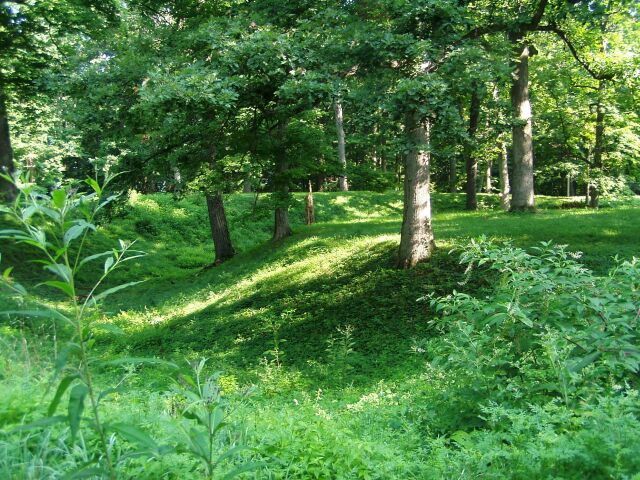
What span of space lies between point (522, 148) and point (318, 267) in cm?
779

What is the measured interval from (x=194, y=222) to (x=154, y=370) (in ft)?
60.9

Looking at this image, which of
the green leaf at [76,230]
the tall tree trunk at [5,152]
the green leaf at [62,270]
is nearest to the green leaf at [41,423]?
the green leaf at [62,270]

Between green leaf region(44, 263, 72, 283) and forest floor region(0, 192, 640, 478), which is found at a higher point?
green leaf region(44, 263, 72, 283)

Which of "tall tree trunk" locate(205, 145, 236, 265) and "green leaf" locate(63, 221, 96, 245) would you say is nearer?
"green leaf" locate(63, 221, 96, 245)

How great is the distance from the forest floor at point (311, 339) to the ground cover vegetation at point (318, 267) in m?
0.04

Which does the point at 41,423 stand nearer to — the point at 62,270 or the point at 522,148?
the point at 62,270

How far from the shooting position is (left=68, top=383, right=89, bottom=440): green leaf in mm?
1704

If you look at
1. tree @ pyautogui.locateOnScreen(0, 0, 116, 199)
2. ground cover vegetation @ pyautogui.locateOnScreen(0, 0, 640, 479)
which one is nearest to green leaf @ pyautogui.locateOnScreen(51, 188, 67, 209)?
ground cover vegetation @ pyautogui.locateOnScreen(0, 0, 640, 479)

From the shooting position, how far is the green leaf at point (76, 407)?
1704mm

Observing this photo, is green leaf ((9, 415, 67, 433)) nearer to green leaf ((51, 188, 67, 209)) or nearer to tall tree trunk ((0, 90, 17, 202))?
green leaf ((51, 188, 67, 209))

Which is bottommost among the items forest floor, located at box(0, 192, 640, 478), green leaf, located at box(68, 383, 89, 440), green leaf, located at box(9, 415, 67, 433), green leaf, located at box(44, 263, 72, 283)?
forest floor, located at box(0, 192, 640, 478)

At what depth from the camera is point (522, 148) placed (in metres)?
16.0

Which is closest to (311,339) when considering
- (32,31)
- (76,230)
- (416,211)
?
(416,211)

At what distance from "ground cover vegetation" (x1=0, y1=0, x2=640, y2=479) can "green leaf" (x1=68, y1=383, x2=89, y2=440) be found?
0.07ft
